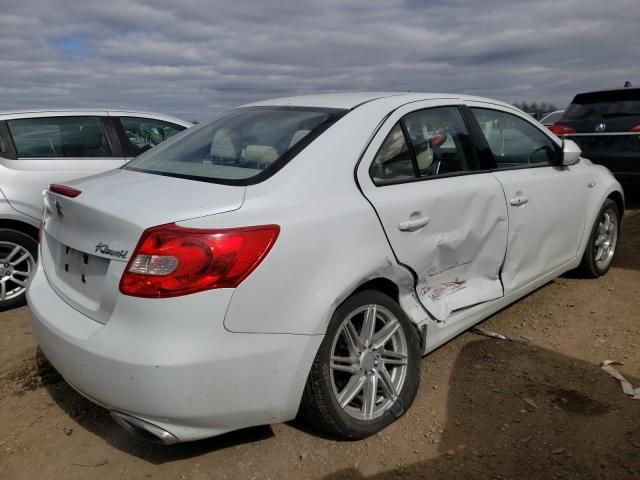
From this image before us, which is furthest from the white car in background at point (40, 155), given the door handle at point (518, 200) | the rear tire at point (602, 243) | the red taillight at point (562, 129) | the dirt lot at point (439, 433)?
the red taillight at point (562, 129)

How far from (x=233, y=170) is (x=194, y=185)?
0.23 metres

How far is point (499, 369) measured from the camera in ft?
10.8

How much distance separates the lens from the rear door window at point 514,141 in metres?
3.57

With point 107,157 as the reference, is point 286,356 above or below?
below

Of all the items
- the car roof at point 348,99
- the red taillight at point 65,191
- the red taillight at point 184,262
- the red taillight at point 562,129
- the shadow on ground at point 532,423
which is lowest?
the shadow on ground at point 532,423

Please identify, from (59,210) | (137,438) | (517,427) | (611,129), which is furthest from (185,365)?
(611,129)

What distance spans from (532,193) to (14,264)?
13.1 feet

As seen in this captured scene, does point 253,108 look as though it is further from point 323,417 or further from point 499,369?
point 499,369

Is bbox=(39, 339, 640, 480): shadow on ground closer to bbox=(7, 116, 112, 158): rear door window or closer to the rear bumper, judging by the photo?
the rear bumper

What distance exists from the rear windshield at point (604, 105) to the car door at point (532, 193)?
3433 mm

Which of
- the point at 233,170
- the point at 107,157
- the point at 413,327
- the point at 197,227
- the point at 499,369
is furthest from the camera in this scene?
the point at 107,157

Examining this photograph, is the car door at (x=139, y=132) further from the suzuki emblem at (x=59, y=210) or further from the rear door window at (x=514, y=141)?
the rear door window at (x=514, y=141)

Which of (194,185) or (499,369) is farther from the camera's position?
(499,369)

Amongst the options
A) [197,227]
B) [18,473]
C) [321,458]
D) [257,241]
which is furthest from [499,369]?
[18,473]
